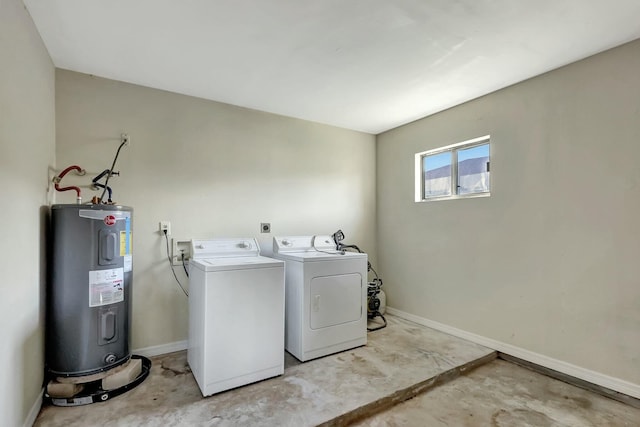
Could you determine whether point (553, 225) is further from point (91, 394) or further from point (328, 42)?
point (91, 394)

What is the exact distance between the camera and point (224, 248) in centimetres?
277

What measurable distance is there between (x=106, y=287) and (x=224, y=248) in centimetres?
94

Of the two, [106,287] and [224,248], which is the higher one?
[224,248]

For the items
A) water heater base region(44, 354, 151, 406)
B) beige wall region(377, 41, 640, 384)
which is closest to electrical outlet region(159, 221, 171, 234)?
water heater base region(44, 354, 151, 406)

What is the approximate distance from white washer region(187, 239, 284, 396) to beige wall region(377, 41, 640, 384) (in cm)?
191

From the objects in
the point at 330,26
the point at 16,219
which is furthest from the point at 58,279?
the point at 330,26

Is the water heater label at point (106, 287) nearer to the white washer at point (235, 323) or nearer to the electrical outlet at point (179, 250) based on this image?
the white washer at point (235, 323)

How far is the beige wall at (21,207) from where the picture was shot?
142cm

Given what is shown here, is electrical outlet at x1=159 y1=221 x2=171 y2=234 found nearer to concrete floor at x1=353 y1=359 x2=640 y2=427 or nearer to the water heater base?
the water heater base

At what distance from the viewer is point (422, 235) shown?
3459mm

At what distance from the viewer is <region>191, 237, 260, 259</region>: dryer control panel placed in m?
2.62

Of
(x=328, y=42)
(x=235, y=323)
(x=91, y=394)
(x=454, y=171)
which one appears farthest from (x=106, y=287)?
(x=454, y=171)

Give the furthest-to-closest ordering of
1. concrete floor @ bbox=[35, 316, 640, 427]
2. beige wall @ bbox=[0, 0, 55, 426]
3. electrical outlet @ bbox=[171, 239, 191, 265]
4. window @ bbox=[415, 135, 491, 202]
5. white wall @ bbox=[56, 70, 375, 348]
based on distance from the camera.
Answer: window @ bbox=[415, 135, 491, 202], electrical outlet @ bbox=[171, 239, 191, 265], white wall @ bbox=[56, 70, 375, 348], concrete floor @ bbox=[35, 316, 640, 427], beige wall @ bbox=[0, 0, 55, 426]

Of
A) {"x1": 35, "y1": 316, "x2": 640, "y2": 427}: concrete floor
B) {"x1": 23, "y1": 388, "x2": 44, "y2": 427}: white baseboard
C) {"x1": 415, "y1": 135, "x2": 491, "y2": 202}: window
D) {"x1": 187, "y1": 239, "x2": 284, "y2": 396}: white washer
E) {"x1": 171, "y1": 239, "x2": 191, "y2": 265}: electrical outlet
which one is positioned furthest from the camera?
{"x1": 415, "y1": 135, "x2": 491, "y2": 202}: window
